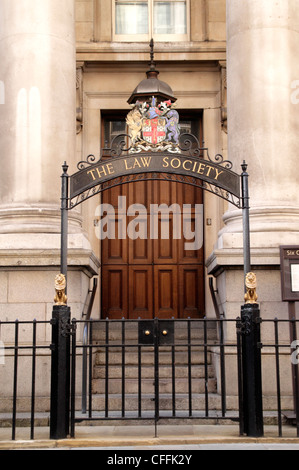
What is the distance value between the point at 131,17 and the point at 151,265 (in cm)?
569

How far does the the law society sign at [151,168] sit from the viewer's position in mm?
9102

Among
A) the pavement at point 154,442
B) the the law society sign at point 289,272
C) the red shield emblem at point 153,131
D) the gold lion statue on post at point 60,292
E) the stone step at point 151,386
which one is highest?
the red shield emblem at point 153,131

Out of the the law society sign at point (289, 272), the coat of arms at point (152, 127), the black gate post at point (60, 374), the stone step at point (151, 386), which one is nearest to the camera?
the black gate post at point (60, 374)

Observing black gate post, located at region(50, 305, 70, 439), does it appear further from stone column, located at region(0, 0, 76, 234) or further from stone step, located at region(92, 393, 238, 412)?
stone column, located at region(0, 0, 76, 234)

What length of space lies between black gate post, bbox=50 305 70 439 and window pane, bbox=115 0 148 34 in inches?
370

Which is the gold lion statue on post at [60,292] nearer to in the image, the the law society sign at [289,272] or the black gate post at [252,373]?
the black gate post at [252,373]

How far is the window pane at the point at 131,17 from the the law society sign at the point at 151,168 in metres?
7.70

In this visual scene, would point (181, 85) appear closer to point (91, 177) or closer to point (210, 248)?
point (210, 248)

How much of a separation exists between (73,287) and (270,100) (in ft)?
14.0

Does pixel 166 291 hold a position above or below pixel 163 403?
above

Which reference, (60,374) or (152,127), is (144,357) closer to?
(60,374)

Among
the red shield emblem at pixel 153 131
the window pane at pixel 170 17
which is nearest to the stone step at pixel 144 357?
the red shield emblem at pixel 153 131

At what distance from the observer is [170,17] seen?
632 inches

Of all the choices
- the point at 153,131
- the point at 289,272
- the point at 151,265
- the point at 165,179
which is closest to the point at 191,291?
the point at 151,265
